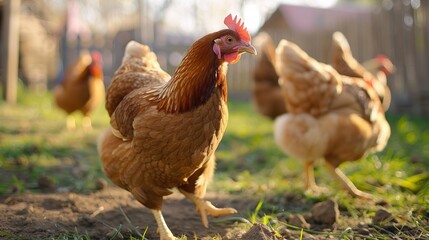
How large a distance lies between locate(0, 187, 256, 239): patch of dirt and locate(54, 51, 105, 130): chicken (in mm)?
3636

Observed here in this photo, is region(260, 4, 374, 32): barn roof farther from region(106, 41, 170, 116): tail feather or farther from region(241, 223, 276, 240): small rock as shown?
region(241, 223, 276, 240): small rock

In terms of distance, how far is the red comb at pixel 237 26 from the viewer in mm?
2197

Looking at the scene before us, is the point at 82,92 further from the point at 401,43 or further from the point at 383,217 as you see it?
the point at 401,43

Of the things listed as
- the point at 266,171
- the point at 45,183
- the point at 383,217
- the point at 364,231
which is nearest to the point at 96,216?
the point at 45,183

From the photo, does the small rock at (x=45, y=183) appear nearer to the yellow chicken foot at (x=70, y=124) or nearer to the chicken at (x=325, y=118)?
the chicken at (x=325, y=118)

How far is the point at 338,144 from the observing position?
3436mm

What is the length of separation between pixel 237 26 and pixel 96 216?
5.18 ft

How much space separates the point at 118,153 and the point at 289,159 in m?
2.90

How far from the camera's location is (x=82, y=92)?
21.7 feet

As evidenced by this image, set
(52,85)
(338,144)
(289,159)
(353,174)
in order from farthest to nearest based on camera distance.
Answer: (52,85)
(289,159)
(353,174)
(338,144)

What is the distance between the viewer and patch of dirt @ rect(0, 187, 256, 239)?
233 cm

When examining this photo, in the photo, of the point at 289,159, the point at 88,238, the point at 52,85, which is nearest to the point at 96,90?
the point at 289,159

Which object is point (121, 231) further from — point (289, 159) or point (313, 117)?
point (289, 159)

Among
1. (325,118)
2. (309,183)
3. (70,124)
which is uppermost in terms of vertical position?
(325,118)
